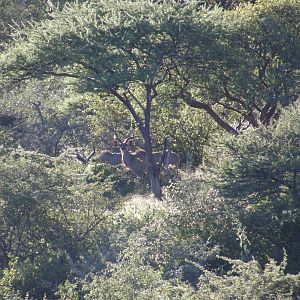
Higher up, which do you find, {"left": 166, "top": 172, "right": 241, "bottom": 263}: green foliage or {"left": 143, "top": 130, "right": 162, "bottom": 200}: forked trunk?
{"left": 143, "top": 130, "right": 162, "bottom": 200}: forked trunk

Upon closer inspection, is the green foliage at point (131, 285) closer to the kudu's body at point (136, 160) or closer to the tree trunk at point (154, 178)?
the tree trunk at point (154, 178)

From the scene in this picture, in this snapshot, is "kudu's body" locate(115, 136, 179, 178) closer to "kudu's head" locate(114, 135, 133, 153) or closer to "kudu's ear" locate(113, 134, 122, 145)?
"kudu's head" locate(114, 135, 133, 153)

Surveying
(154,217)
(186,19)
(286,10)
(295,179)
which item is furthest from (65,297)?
(286,10)

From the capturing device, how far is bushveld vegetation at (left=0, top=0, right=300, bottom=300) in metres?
13.5

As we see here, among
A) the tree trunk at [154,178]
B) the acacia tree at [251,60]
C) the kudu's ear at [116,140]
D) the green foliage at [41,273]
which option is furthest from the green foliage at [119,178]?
the green foliage at [41,273]

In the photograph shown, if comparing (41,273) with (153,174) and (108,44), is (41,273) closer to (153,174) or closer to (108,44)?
(108,44)

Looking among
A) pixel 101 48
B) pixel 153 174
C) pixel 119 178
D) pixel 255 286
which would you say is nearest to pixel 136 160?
pixel 119 178

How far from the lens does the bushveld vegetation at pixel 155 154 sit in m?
13.5

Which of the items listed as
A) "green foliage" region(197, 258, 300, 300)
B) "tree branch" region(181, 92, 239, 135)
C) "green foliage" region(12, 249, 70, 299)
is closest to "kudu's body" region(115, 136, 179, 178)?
"tree branch" region(181, 92, 239, 135)

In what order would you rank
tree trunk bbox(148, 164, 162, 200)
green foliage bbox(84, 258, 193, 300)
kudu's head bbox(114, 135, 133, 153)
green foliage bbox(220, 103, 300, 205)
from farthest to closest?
kudu's head bbox(114, 135, 133, 153), tree trunk bbox(148, 164, 162, 200), green foliage bbox(220, 103, 300, 205), green foliage bbox(84, 258, 193, 300)

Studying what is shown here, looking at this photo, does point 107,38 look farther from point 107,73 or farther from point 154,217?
point 154,217

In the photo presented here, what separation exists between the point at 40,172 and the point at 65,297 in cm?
391

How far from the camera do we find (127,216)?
15.5 meters

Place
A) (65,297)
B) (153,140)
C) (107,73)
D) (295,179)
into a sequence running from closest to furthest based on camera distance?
(65,297) < (295,179) < (107,73) < (153,140)
